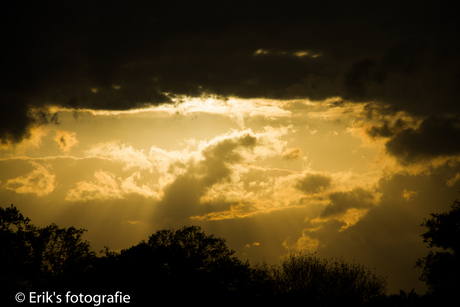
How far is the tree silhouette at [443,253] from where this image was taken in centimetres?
4062

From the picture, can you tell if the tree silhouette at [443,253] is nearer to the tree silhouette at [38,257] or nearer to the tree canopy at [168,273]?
the tree canopy at [168,273]

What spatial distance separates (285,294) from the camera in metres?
48.6

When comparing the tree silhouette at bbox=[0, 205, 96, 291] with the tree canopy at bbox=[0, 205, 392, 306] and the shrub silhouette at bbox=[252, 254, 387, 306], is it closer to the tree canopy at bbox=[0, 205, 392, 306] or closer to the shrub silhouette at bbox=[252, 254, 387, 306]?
the tree canopy at bbox=[0, 205, 392, 306]

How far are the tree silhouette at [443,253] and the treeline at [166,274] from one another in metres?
2.09

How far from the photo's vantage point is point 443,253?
42.2m

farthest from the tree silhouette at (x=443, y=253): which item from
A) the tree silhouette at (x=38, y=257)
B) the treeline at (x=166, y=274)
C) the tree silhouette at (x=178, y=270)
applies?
the tree silhouette at (x=38, y=257)

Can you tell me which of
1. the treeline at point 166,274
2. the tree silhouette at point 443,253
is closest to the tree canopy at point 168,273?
the treeline at point 166,274

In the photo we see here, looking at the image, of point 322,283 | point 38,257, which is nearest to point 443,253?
point 322,283

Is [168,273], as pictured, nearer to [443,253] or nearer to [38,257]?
[38,257]

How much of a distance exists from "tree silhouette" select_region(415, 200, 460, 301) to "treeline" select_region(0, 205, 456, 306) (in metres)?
2.09

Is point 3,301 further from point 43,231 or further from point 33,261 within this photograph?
point 43,231

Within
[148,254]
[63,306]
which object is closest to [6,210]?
[63,306]

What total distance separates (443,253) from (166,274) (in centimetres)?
3729

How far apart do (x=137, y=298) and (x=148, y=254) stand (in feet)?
26.0
